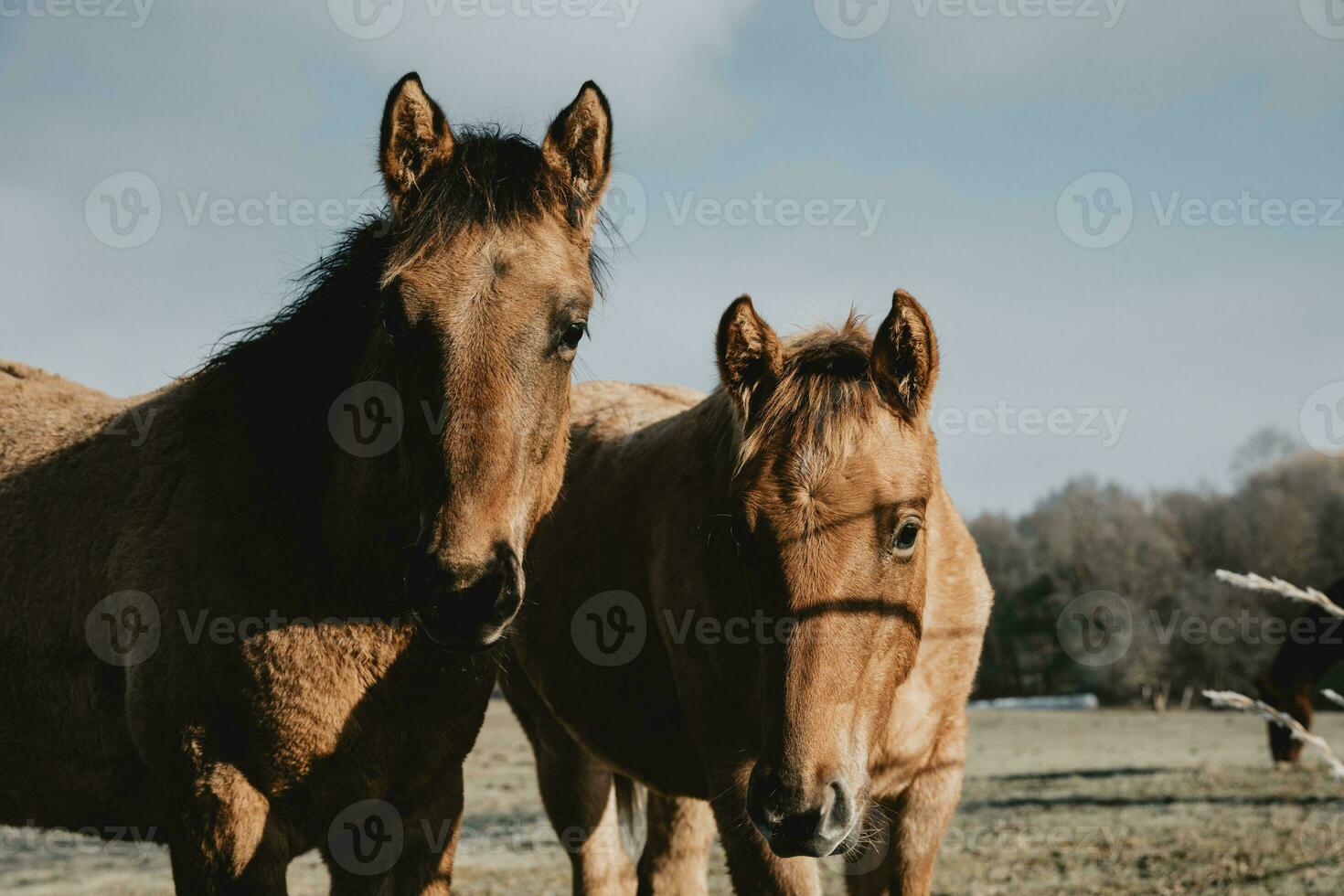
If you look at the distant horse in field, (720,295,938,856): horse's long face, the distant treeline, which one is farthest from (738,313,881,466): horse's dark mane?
the distant treeline

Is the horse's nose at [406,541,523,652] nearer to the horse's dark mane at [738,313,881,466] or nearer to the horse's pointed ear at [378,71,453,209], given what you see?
the horse's dark mane at [738,313,881,466]

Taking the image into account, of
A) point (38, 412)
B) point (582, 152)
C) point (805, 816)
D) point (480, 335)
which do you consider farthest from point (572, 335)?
point (38, 412)

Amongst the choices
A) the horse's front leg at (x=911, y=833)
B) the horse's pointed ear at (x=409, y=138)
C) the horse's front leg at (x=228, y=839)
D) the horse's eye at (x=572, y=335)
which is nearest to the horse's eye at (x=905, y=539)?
the horse's front leg at (x=911, y=833)

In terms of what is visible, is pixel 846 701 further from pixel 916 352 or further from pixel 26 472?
pixel 26 472

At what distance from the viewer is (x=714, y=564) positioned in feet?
12.6

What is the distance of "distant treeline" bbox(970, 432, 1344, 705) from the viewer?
4097cm

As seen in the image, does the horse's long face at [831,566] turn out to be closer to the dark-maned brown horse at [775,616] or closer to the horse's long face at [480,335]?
the dark-maned brown horse at [775,616]

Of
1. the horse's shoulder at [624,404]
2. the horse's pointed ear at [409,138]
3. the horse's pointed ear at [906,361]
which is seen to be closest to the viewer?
the horse's pointed ear at [409,138]

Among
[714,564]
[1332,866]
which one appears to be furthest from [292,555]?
A: [1332,866]

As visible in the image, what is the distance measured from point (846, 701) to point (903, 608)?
0.41 m

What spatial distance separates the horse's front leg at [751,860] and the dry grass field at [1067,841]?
4.79 ft

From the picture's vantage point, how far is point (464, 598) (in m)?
2.49

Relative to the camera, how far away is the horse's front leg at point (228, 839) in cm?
294

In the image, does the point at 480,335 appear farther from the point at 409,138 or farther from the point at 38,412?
the point at 38,412
